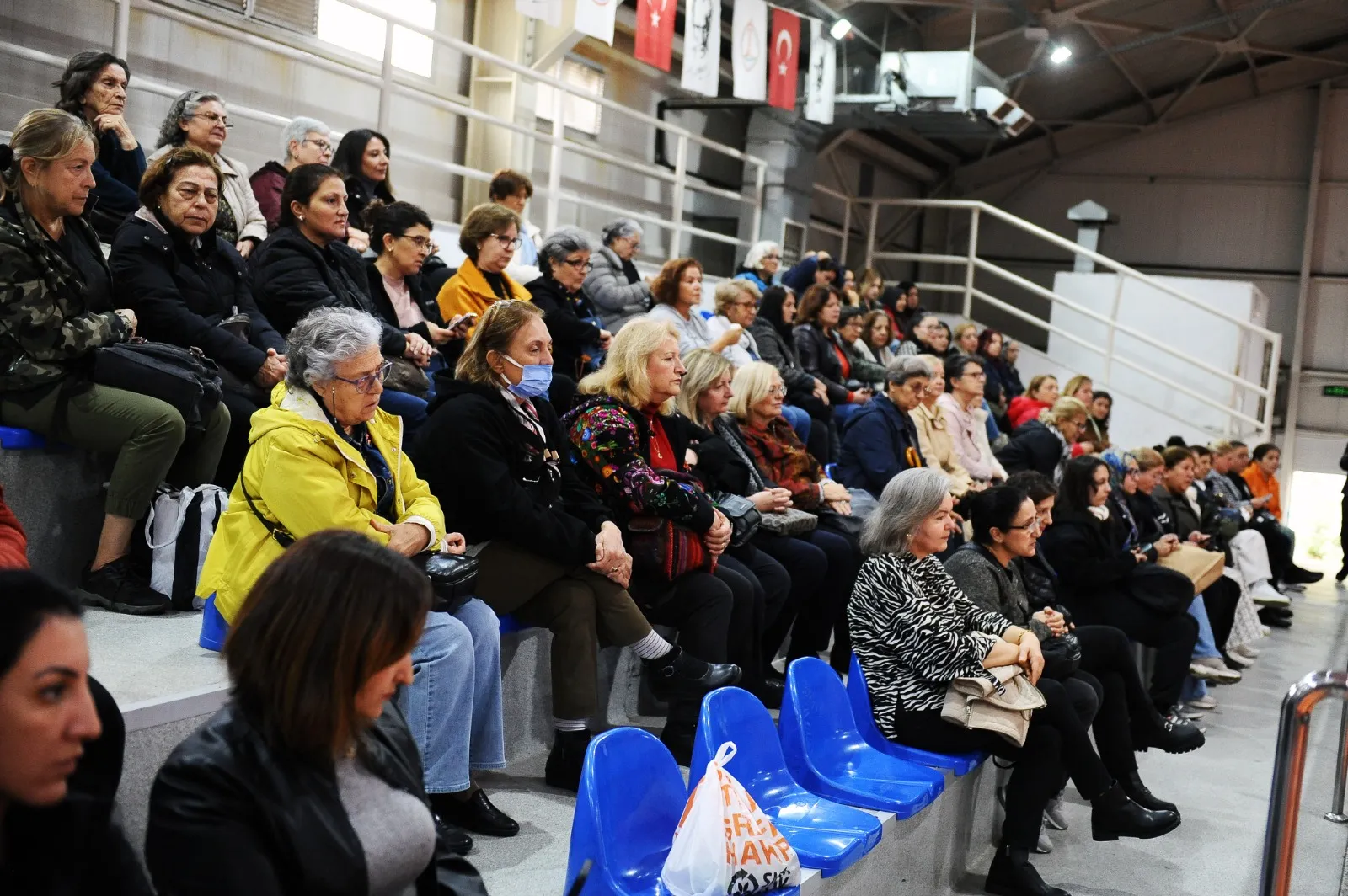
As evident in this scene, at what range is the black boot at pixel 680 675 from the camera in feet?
11.4

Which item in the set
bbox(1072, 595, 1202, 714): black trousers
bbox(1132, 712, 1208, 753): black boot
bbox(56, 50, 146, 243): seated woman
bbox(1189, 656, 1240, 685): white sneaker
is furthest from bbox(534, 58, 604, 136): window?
bbox(1132, 712, 1208, 753): black boot

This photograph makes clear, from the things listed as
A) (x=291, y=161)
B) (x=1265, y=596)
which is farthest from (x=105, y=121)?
(x=1265, y=596)

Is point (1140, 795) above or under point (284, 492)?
under

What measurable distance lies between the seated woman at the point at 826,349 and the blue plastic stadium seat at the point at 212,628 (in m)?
4.63

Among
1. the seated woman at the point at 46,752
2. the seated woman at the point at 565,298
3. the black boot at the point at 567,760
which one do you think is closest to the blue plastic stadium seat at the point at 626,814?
the black boot at the point at 567,760

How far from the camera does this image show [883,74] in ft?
36.8

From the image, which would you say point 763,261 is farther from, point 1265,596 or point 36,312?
point 36,312

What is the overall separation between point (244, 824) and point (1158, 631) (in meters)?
4.75

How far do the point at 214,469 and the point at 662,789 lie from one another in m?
1.67

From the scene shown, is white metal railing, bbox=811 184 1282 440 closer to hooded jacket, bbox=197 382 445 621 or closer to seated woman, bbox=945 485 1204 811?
seated woman, bbox=945 485 1204 811

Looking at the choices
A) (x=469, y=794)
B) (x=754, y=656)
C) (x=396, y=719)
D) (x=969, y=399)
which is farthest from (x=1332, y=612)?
(x=396, y=719)

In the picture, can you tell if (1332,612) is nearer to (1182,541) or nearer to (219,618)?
(1182,541)

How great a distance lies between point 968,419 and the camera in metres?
6.49

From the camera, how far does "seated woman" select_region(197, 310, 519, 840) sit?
2.66 meters
